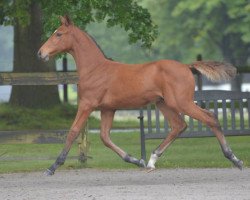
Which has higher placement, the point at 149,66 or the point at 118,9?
the point at 118,9

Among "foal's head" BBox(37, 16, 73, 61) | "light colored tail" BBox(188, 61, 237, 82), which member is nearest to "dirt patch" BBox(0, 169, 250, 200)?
"light colored tail" BBox(188, 61, 237, 82)

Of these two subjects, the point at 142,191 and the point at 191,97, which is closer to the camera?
the point at 142,191

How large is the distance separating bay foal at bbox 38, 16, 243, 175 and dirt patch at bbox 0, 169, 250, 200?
1.25ft

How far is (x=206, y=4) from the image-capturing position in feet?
171

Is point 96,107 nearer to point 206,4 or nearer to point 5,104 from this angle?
point 5,104

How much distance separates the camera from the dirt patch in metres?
11.2

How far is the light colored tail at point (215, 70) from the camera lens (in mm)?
13252

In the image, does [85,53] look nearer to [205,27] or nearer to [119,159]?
[119,159]

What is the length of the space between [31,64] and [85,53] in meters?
12.8

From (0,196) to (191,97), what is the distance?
301cm

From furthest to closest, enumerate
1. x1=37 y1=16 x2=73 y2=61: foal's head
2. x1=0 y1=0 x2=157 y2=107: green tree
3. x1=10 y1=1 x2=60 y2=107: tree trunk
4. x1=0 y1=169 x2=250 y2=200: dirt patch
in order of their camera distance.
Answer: x1=10 y1=1 x2=60 y2=107: tree trunk < x1=0 y1=0 x2=157 y2=107: green tree < x1=37 y1=16 x2=73 y2=61: foal's head < x1=0 y1=169 x2=250 y2=200: dirt patch

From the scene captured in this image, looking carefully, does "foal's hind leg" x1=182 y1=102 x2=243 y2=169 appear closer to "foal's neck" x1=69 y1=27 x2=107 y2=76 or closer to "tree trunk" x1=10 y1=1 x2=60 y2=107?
"foal's neck" x1=69 y1=27 x2=107 y2=76

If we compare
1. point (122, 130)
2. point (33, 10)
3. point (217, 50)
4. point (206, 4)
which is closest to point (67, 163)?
point (122, 130)


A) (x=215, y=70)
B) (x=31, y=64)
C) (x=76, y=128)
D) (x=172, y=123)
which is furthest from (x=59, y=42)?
(x=31, y=64)
